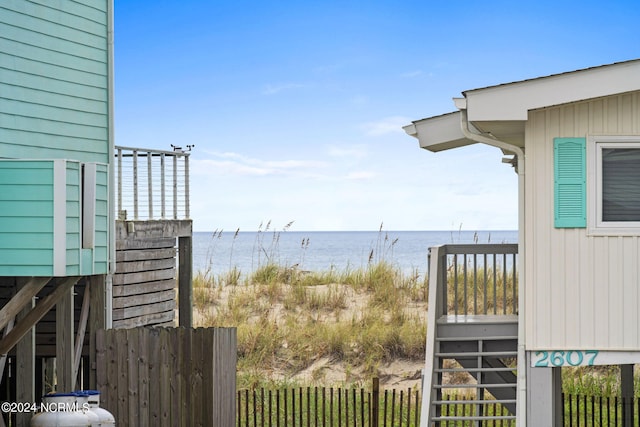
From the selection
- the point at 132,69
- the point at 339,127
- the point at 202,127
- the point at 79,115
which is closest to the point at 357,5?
the point at 339,127

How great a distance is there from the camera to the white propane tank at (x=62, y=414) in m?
9.71

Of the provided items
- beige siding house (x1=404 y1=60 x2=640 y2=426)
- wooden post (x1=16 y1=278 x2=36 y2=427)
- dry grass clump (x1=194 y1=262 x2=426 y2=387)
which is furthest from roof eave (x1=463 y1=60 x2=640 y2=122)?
dry grass clump (x1=194 y1=262 x2=426 y2=387)

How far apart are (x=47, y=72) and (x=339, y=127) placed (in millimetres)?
59300

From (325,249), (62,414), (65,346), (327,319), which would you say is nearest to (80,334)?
(65,346)

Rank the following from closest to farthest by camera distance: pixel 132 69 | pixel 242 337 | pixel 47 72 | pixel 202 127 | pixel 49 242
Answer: pixel 49 242, pixel 47 72, pixel 242 337, pixel 132 69, pixel 202 127

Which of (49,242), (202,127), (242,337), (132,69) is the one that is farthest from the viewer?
(202,127)

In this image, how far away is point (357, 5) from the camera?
226ft

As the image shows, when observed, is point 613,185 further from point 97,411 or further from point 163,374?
point 97,411

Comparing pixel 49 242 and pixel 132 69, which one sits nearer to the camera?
pixel 49 242

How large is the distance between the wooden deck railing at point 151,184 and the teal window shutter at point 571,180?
Answer: 7.10 meters

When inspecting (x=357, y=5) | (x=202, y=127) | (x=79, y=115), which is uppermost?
(x=357, y=5)

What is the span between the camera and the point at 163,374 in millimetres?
11336

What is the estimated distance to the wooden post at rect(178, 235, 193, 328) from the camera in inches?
655

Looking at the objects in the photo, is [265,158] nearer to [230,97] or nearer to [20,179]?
[230,97]
